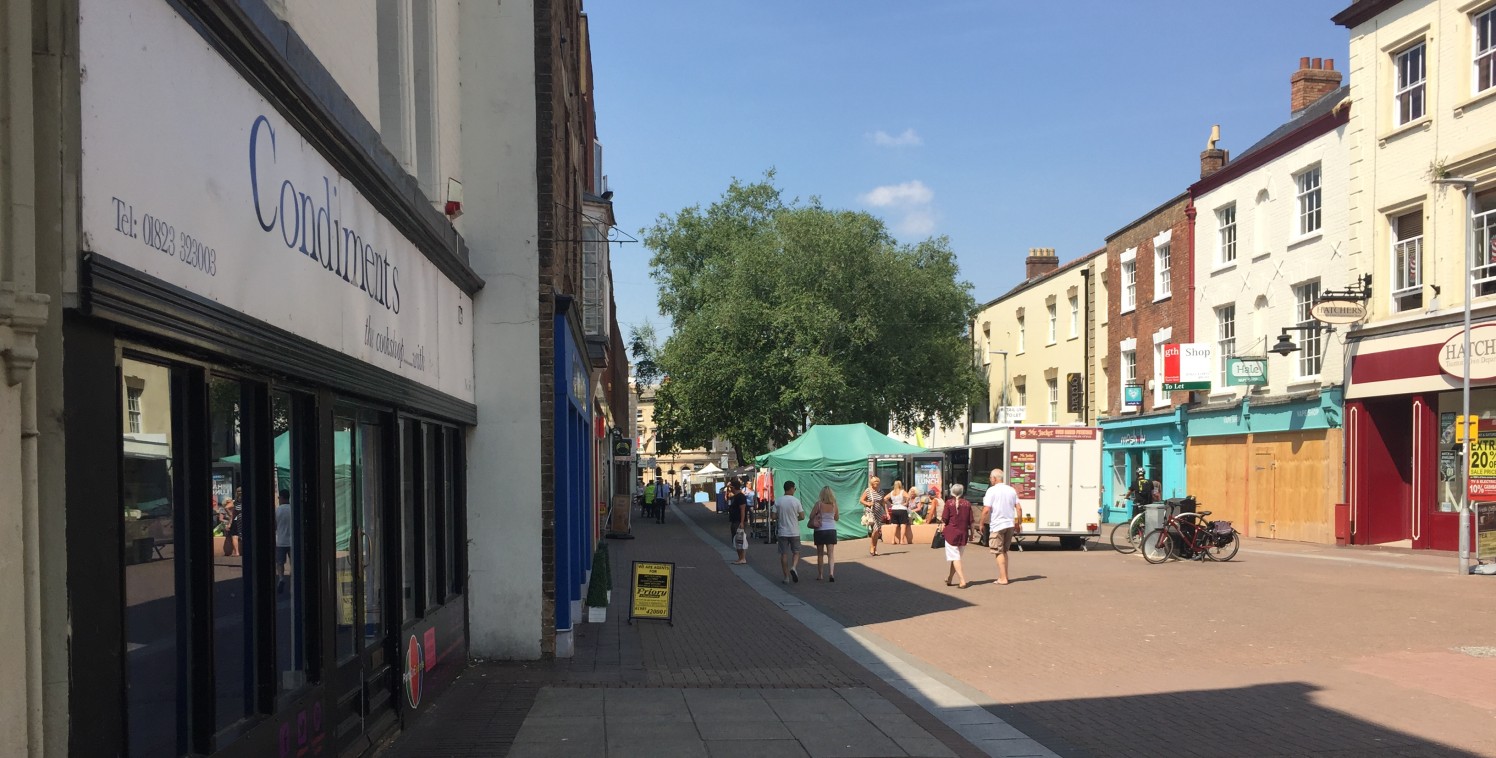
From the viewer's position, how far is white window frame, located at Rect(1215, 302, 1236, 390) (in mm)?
32125

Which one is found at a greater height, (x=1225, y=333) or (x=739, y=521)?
(x=1225, y=333)

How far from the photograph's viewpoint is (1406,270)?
24812mm

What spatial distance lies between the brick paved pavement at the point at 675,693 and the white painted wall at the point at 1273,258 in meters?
18.4

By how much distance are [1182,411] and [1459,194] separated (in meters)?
12.0

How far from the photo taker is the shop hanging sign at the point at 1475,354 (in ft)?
71.9

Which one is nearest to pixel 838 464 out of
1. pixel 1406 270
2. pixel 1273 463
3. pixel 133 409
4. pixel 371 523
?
pixel 1273 463

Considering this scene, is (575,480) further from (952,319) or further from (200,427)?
(952,319)

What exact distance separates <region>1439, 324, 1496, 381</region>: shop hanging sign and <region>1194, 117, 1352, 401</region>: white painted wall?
3725 mm

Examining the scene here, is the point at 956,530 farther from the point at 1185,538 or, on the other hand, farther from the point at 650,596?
the point at 1185,538

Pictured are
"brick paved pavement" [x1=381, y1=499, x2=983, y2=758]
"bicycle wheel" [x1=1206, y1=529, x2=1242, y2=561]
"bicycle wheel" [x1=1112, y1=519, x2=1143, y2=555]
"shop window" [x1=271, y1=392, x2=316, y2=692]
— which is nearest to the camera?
"shop window" [x1=271, y1=392, x2=316, y2=692]

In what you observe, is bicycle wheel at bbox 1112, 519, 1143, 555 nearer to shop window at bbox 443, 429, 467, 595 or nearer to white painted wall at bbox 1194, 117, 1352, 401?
white painted wall at bbox 1194, 117, 1352, 401

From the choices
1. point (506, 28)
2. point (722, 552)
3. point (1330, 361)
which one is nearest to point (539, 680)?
point (506, 28)

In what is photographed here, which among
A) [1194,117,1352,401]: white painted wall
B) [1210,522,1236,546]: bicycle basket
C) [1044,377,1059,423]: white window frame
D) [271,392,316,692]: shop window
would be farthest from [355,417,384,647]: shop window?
[1044,377,1059,423]: white window frame

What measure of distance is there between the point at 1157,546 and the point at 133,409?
2044 centimetres
